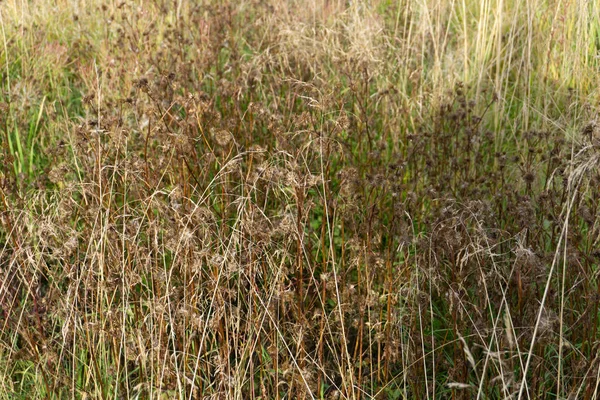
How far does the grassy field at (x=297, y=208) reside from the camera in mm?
2420

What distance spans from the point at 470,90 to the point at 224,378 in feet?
8.49

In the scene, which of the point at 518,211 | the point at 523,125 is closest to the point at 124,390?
the point at 518,211

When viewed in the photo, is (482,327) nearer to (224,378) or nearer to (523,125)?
(224,378)

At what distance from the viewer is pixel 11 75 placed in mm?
4543

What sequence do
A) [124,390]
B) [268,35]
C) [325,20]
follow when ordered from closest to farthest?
[124,390]
[268,35]
[325,20]

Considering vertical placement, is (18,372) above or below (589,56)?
below

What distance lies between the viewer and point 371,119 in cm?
371

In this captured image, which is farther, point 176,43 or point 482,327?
point 176,43

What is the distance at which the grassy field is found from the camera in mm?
2420

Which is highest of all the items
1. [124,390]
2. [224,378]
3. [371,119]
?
[371,119]

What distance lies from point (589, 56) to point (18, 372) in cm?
345

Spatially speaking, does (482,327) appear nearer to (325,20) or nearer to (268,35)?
(268,35)

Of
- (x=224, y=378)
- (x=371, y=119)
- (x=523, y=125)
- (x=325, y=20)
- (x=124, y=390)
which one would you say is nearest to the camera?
(x=224, y=378)

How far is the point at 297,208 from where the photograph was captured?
8.57 ft
